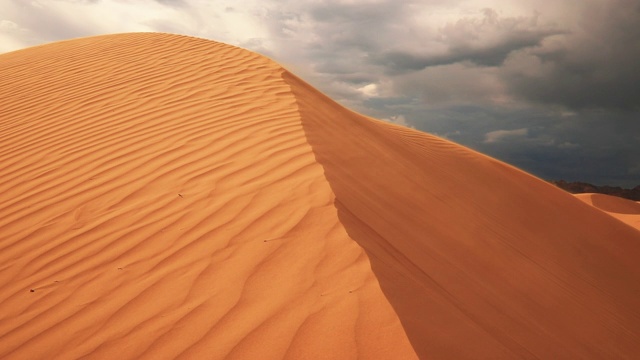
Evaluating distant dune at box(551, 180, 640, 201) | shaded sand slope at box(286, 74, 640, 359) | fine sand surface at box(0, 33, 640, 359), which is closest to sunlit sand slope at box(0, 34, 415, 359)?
fine sand surface at box(0, 33, 640, 359)

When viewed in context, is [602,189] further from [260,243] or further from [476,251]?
[260,243]

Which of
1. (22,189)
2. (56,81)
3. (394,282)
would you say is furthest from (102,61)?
(394,282)

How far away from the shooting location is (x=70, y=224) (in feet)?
10.4

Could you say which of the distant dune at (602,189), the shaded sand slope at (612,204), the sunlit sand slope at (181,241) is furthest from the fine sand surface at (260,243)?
the distant dune at (602,189)

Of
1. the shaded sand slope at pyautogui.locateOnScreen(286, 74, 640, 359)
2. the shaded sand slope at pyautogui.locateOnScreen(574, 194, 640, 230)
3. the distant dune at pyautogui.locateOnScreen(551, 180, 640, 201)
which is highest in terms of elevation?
the shaded sand slope at pyautogui.locateOnScreen(286, 74, 640, 359)

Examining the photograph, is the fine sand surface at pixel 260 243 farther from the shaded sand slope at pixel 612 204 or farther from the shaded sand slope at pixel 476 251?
the shaded sand slope at pixel 612 204

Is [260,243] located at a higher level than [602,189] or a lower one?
higher

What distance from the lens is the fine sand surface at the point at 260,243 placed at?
6.48ft

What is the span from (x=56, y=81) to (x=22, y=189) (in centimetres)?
444

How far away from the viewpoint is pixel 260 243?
2.53 metres

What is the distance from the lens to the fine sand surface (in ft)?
6.48

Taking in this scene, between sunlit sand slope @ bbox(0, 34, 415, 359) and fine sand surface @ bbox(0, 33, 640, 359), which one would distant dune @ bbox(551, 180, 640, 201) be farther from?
sunlit sand slope @ bbox(0, 34, 415, 359)

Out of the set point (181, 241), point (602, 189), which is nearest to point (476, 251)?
point (181, 241)

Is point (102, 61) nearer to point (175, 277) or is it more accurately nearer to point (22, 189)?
point (22, 189)
